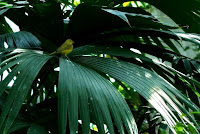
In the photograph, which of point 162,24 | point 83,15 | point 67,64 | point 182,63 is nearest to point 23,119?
point 67,64

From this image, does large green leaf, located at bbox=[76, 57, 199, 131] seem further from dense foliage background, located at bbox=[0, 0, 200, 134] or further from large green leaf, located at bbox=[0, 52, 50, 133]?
large green leaf, located at bbox=[0, 52, 50, 133]

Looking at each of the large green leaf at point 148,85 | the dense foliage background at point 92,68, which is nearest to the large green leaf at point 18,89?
the dense foliage background at point 92,68

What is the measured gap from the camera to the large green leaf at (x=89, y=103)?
65 centimetres

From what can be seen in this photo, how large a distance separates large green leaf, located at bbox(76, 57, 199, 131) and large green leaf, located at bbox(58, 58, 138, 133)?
0.07 metres

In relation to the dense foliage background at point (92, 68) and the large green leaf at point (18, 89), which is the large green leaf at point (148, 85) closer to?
the dense foliage background at point (92, 68)

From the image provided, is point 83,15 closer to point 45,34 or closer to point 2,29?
point 45,34

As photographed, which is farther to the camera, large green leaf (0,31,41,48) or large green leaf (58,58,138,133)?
large green leaf (0,31,41,48)

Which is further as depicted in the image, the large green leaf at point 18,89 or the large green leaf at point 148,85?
the large green leaf at point 148,85

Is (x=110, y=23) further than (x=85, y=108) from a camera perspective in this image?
Yes

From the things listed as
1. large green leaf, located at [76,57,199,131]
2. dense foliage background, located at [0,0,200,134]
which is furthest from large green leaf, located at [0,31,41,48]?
large green leaf, located at [76,57,199,131]

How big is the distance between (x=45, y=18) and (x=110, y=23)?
221 mm

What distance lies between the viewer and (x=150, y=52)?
1.07m

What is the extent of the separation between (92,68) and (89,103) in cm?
18

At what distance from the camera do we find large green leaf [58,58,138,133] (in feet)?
2.12
